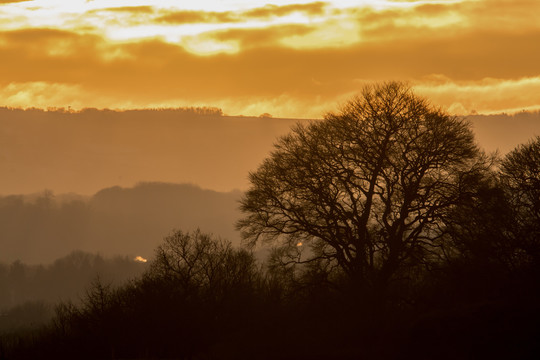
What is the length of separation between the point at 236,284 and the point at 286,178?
12782 mm

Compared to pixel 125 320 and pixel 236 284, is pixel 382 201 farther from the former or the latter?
pixel 125 320

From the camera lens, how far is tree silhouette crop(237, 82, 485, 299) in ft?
156

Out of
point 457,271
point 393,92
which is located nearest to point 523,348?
point 457,271

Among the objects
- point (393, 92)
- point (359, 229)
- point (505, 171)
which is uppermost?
point (393, 92)

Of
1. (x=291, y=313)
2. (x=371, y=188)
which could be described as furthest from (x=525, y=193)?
(x=291, y=313)

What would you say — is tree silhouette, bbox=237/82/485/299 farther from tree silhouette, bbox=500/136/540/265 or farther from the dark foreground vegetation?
tree silhouette, bbox=500/136/540/265

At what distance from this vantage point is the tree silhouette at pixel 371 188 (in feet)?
156

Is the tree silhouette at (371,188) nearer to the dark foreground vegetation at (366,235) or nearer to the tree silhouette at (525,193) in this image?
the dark foreground vegetation at (366,235)

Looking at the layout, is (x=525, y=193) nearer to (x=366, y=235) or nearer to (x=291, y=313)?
(x=366, y=235)

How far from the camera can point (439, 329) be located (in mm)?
37719

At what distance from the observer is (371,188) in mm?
48500

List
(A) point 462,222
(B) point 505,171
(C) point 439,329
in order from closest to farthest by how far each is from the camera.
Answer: (C) point 439,329, (A) point 462,222, (B) point 505,171

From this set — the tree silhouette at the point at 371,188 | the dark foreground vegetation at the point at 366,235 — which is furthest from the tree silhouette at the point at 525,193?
the tree silhouette at the point at 371,188

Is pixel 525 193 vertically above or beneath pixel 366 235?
above
